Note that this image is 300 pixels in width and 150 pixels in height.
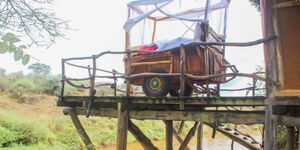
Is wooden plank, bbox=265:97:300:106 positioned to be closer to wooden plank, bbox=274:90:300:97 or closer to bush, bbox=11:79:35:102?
wooden plank, bbox=274:90:300:97

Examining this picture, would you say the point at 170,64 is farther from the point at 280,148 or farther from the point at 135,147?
the point at 135,147

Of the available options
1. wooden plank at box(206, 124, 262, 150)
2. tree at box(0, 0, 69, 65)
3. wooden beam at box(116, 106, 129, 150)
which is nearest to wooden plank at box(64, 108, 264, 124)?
wooden beam at box(116, 106, 129, 150)

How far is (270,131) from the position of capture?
371 centimetres

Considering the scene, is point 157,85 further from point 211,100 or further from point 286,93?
point 286,93

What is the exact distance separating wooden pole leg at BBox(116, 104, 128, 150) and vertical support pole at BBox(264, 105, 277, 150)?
2597 mm

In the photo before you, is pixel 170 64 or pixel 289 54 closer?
pixel 289 54

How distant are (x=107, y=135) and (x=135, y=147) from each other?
207 centimetres

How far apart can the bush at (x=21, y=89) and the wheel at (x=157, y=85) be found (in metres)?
16.0

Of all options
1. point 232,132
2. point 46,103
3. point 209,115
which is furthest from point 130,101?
point 46,103

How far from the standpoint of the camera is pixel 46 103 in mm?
19484

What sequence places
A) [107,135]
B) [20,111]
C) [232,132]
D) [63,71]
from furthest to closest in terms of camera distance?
[20,111], [107,135], [232,132], [63,71]

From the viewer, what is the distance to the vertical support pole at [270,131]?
12.1 ft

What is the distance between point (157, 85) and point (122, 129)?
46.9 inches

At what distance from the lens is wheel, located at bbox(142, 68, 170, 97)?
18.4ft
